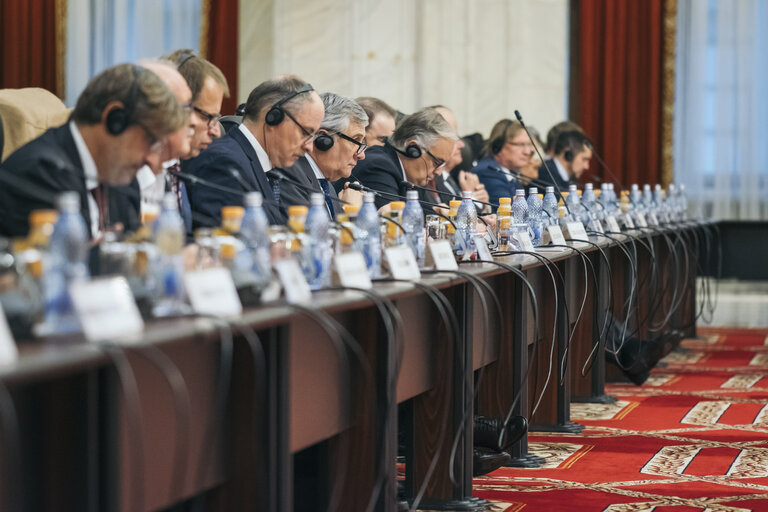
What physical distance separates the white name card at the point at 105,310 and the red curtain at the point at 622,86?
6.94 metres

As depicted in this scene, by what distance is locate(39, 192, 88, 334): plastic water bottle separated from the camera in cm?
150

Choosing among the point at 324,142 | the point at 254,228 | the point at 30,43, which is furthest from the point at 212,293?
the point at 30,43

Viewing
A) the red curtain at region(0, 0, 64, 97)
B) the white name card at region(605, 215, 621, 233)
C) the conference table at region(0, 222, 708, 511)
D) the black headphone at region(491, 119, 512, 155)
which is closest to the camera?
the conference table at region(0, 222, 708, 511)

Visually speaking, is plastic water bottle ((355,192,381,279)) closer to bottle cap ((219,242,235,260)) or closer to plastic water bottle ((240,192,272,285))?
plastic water bottle ((240,192,272,285))

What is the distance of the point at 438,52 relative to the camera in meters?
8.00

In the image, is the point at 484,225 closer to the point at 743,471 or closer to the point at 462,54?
the point at 743,471

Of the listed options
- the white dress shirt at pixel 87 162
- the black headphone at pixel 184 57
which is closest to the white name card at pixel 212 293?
the white dress shirt at pixel 87 162

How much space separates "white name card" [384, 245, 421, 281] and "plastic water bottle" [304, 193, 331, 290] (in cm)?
17

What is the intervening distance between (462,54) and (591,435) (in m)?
4.64

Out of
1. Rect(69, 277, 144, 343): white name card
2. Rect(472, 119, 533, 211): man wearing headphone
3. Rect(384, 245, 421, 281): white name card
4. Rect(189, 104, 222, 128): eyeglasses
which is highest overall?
Rect(472, 119, 533, 211): man wearing headphone

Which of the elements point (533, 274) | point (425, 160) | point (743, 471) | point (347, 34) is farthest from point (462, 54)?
point (743, 471)

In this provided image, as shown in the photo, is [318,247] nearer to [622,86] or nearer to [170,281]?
[170,281]

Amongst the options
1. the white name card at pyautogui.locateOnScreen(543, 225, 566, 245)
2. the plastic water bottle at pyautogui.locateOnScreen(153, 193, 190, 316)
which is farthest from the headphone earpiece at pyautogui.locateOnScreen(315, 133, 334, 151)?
the plastic water bottle at pyautogui.locateOnScreen(153, 193, 190, 316)

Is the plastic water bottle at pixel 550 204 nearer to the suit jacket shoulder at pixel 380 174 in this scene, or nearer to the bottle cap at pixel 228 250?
the suit jacket shoulder at pixel 380 174
